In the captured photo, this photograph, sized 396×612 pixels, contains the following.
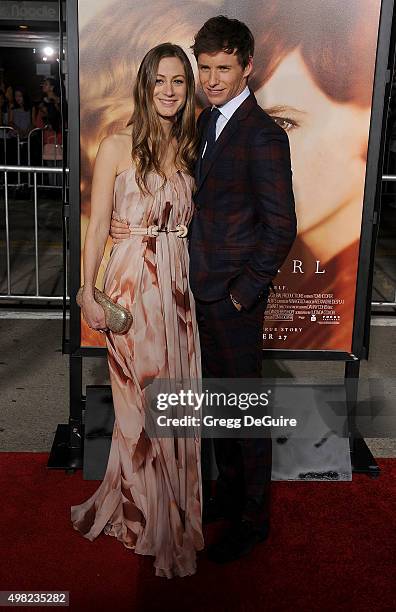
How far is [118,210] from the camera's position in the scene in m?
3.17

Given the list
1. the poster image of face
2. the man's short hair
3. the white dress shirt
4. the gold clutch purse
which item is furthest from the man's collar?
the gold clutch purse

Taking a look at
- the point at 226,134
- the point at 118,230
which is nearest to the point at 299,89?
the point at 226,134

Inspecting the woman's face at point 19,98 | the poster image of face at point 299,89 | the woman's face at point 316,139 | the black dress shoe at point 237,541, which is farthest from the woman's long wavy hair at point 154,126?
the woman's face at point 19,98

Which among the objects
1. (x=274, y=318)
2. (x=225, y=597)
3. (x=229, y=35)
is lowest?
(x=225, y=597)

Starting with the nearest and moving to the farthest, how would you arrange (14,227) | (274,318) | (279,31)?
(279,31) < (274,318) < (14,227)

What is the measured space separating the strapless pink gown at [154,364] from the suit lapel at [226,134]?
95 millimetres

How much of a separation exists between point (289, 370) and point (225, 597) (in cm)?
289

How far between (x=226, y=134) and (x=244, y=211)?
1.01ft

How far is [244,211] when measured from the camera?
3.07m

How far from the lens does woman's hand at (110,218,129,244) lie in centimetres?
317

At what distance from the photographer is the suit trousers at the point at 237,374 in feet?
10.6

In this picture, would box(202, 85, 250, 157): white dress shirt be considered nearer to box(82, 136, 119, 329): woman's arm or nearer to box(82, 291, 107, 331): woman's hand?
box(82, 136, 119, 329): woman's arm

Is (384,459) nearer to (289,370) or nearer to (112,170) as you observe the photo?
(289,370)

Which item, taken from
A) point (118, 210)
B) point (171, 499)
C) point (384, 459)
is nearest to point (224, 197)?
point (118, 210)
